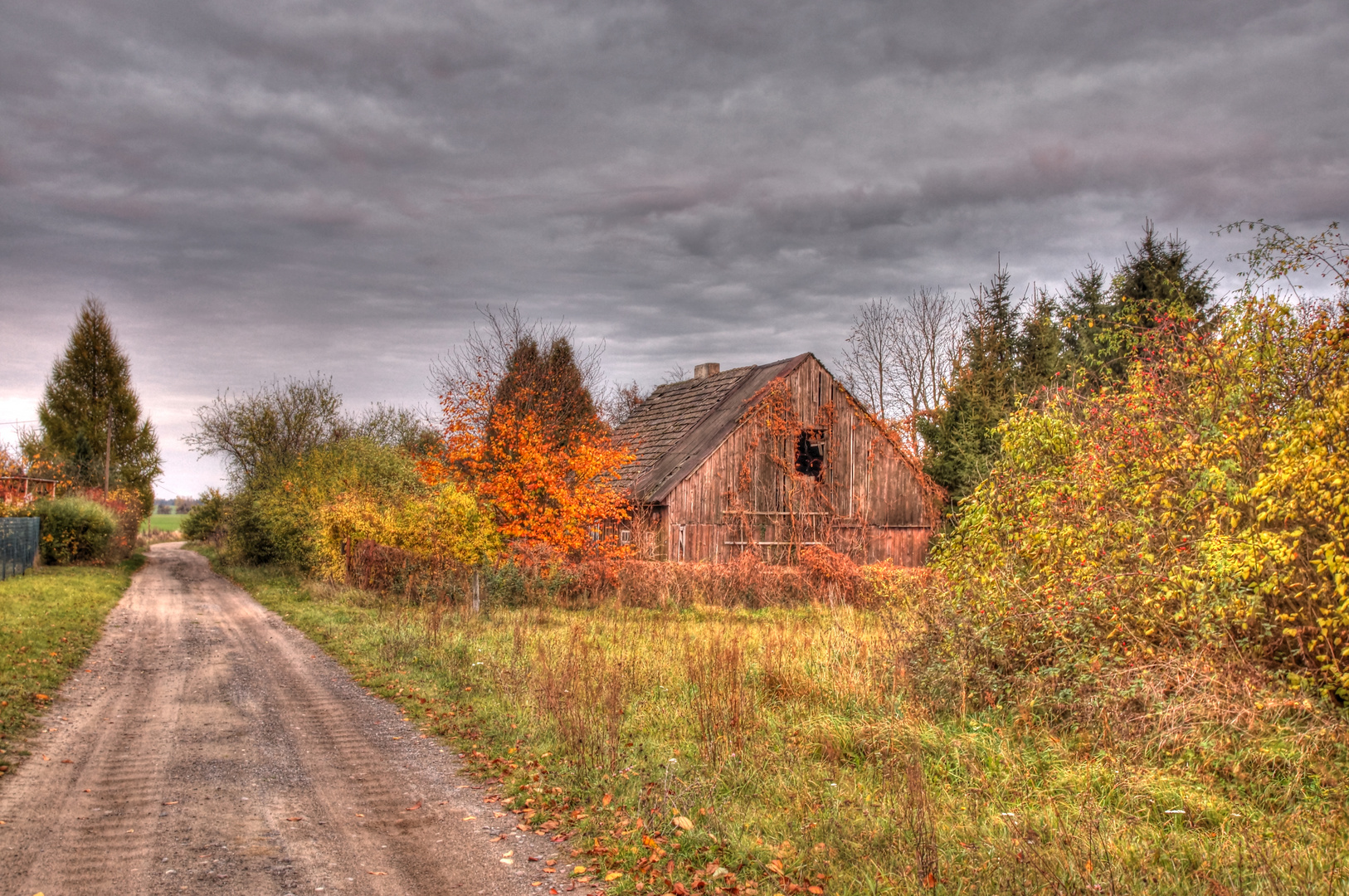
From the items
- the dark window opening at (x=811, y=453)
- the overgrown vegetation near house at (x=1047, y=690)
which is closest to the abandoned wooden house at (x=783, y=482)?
the dark window opening at (x=811, y=453)

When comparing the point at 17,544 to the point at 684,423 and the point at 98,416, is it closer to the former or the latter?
the point at 684,423

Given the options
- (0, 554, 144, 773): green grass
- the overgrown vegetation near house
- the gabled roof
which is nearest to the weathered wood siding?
the gabled roof

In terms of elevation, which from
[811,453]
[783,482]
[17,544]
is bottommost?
[17,544]

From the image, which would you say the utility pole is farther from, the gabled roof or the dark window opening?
the dark window opening

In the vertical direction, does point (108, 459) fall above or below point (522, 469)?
above

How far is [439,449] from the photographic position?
19.2 m

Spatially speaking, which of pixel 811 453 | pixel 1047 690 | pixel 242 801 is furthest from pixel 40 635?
pixel 811 453

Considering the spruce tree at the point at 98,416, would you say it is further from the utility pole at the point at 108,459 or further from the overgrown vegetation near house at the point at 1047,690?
the overgrown vegetation near house at the point at 1047,690

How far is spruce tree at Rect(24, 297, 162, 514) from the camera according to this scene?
5106cm

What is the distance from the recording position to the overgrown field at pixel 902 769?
486cm

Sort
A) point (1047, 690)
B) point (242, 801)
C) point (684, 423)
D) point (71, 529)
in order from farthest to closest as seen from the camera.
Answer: point (71, 529) < point (684, 423) < point (1047, 690) < point (242, 801)

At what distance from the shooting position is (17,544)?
24250mm

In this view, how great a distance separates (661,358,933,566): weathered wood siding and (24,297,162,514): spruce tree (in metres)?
43.9

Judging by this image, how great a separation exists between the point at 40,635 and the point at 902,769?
544 inches
